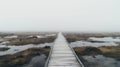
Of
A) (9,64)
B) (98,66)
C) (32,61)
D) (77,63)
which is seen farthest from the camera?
(32,61)

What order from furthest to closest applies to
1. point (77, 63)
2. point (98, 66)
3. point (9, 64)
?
point (9, 64) < point (98, 66) < point (77, 63)

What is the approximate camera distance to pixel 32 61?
20281 mm

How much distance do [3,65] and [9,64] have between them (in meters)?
0.68

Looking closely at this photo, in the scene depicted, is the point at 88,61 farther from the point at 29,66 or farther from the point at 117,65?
the point at 29,66

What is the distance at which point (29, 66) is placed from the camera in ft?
59.3

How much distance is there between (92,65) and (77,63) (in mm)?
2994

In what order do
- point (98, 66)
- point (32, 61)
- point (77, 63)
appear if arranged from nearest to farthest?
1. point (77, 63)
2. point (98, 66)
3. point (32, 61)

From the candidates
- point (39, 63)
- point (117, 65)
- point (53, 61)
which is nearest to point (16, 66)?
point (39, 63)

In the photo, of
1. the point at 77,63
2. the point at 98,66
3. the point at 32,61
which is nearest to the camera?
the point at 77,63

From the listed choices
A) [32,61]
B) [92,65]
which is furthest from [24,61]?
[92,65]

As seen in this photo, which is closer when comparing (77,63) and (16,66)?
(77,63)

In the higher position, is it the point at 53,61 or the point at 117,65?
the point at 53,61

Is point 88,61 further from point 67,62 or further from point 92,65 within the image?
point 67,62

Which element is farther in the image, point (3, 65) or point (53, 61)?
point (3, 65)
